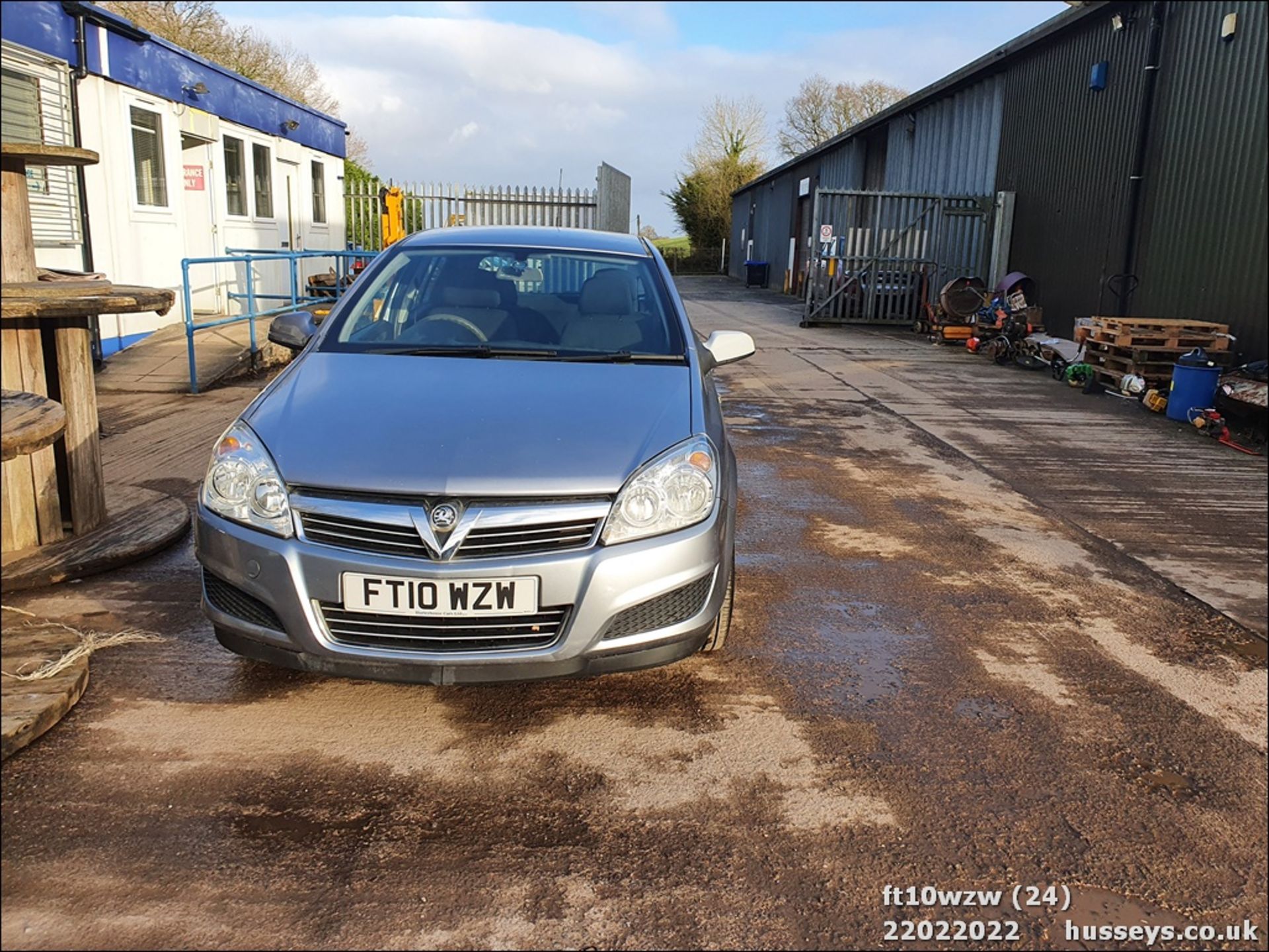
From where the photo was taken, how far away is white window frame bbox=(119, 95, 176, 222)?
1133 centimetres

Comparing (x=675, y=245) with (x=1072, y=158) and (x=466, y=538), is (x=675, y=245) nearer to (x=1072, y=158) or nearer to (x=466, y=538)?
(x=1072, y=158)

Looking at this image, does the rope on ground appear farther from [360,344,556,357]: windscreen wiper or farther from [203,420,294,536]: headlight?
[360,344,556,357]: windscreen wiper

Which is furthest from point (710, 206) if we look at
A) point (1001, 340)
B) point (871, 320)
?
point (1001, 340)

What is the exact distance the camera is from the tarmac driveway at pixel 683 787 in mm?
2311

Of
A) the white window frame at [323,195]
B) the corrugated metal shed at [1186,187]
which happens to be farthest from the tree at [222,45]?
the corrugated metal shed at [1186,187]

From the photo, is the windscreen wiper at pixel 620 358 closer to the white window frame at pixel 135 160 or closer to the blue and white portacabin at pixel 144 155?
the blue and white portacabin at pixel 144 155

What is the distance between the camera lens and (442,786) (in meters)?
2.82

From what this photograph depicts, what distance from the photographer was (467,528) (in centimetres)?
281

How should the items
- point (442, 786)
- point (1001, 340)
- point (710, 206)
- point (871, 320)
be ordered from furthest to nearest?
1. point (710, 206)
2. point (871, 320)
3. point (1001, 340)
4. point (442, 786)

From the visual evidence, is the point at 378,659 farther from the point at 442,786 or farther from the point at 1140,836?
the point at 1140,836

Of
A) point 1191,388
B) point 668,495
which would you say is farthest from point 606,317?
point 1191,388

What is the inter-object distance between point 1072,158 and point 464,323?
12.3 m

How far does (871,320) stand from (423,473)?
1690 cm

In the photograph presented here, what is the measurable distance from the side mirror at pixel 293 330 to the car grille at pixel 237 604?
58.3 inches
